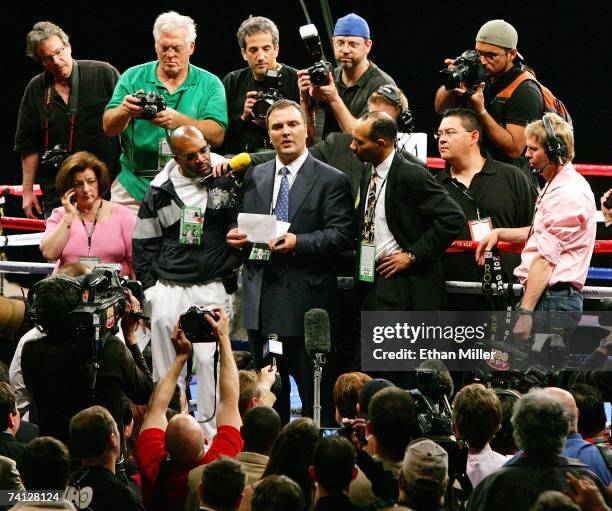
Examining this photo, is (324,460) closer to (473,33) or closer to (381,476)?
(381,476)

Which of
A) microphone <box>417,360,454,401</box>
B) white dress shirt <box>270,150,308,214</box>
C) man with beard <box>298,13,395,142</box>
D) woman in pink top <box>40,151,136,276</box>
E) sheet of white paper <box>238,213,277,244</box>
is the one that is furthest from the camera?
man with beard <box>298,13,395,142</box>

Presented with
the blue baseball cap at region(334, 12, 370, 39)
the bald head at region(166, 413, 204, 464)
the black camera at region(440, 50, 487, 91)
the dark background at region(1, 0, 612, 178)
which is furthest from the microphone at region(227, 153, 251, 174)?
the dark background at region(1, 0, 612, 178)

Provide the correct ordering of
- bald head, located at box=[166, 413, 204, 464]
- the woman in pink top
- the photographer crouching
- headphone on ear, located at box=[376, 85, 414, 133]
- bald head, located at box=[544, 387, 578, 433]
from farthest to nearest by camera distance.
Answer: the woman in pink top → headphone on ear, located at box=[376, 85, 414, 133] → the photographer crouching → bald head, located at box=[544, 387, 578, 433] → bald head, located at box=[166, 413, 204, 464]

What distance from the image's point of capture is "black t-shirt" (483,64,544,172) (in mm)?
5562

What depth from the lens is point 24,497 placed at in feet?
11.3

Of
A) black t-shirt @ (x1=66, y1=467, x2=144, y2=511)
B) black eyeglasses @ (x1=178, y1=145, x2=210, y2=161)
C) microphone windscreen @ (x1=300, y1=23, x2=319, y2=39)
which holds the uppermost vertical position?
microphone windscreen @ (x1=300, y1=23, x2=319, y2=39)

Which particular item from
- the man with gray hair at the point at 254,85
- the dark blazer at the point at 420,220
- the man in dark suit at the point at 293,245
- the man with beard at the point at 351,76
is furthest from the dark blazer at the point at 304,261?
the man with gray hair at the point at 254,85

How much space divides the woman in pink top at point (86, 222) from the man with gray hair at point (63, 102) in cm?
55

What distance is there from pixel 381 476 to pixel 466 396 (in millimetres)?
579

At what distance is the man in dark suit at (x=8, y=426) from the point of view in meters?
3.80

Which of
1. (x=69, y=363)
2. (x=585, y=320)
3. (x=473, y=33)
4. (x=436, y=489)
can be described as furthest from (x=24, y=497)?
(x=473, y=33)

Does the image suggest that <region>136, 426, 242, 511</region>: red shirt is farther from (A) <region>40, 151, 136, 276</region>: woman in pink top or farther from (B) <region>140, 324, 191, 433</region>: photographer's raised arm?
(A) <region>40, 151, 136, 276</region>: woman in pink top

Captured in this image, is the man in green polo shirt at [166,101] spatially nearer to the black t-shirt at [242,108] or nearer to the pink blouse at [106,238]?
the black t-shirt at [242,108]

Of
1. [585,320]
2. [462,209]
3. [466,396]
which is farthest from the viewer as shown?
[462,209]
